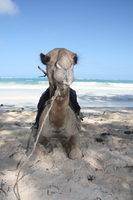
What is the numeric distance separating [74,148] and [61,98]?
1.10 meters

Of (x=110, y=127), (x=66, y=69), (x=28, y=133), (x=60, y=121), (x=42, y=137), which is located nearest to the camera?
(x=66, y=69)

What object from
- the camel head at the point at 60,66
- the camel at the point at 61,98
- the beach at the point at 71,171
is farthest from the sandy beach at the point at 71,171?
the camel head at the point at 60,66

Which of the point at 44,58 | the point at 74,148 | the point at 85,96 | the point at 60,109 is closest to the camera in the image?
the point at 44,58

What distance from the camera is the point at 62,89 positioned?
1.80m

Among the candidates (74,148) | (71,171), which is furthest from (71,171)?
(74,148)

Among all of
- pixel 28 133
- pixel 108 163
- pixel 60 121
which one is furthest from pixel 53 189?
pixel 28 133

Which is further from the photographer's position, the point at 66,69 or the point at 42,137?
the point at 42,137

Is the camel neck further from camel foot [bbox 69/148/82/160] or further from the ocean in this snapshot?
the ocean

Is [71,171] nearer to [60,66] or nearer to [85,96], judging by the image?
[60,66]

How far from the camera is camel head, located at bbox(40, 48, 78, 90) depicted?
1639mm

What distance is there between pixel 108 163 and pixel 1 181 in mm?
1460

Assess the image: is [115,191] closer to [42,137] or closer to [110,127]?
[42,137]

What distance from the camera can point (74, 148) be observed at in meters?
2.68

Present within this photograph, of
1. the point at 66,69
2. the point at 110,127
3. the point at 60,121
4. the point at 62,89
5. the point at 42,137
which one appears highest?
the point at 66,69
